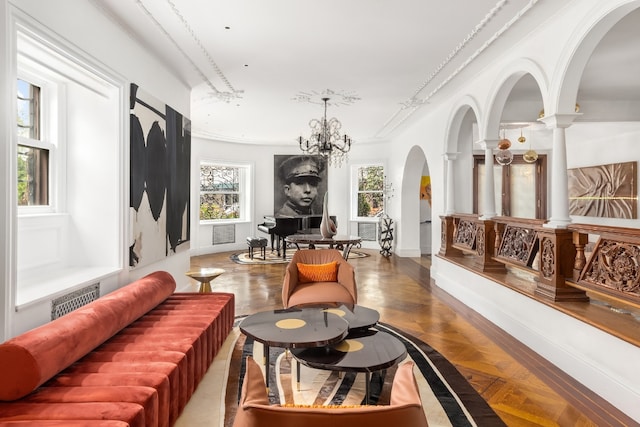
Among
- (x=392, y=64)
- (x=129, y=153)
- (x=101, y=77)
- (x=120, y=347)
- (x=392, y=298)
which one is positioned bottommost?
(x=392, y=298)

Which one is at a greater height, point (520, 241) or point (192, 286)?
point (520, 241)

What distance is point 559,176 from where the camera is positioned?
3816 millimetres

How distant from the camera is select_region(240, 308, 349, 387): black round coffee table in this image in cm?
276

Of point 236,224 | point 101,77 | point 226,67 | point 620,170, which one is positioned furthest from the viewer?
point 236,224

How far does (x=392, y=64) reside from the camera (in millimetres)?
5055

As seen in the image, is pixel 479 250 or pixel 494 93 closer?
pixel 494 93

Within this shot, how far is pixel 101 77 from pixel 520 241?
4.57 metres

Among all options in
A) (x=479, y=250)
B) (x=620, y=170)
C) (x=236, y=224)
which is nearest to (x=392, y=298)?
(x=479, y=250)

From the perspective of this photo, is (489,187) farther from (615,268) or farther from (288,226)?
(288,226)

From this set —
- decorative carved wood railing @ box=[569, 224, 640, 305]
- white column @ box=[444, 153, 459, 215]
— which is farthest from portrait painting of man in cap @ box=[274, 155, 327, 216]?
decorative carved wood railing @ box=[569, 224, 640, 305]

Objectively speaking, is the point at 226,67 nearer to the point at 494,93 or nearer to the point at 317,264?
the point at 317,264

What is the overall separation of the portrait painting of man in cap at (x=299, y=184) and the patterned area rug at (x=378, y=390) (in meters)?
8.29

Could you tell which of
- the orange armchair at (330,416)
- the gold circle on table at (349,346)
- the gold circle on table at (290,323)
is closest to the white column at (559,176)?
the gold circle on table at (349,346)

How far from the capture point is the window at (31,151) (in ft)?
10.6
